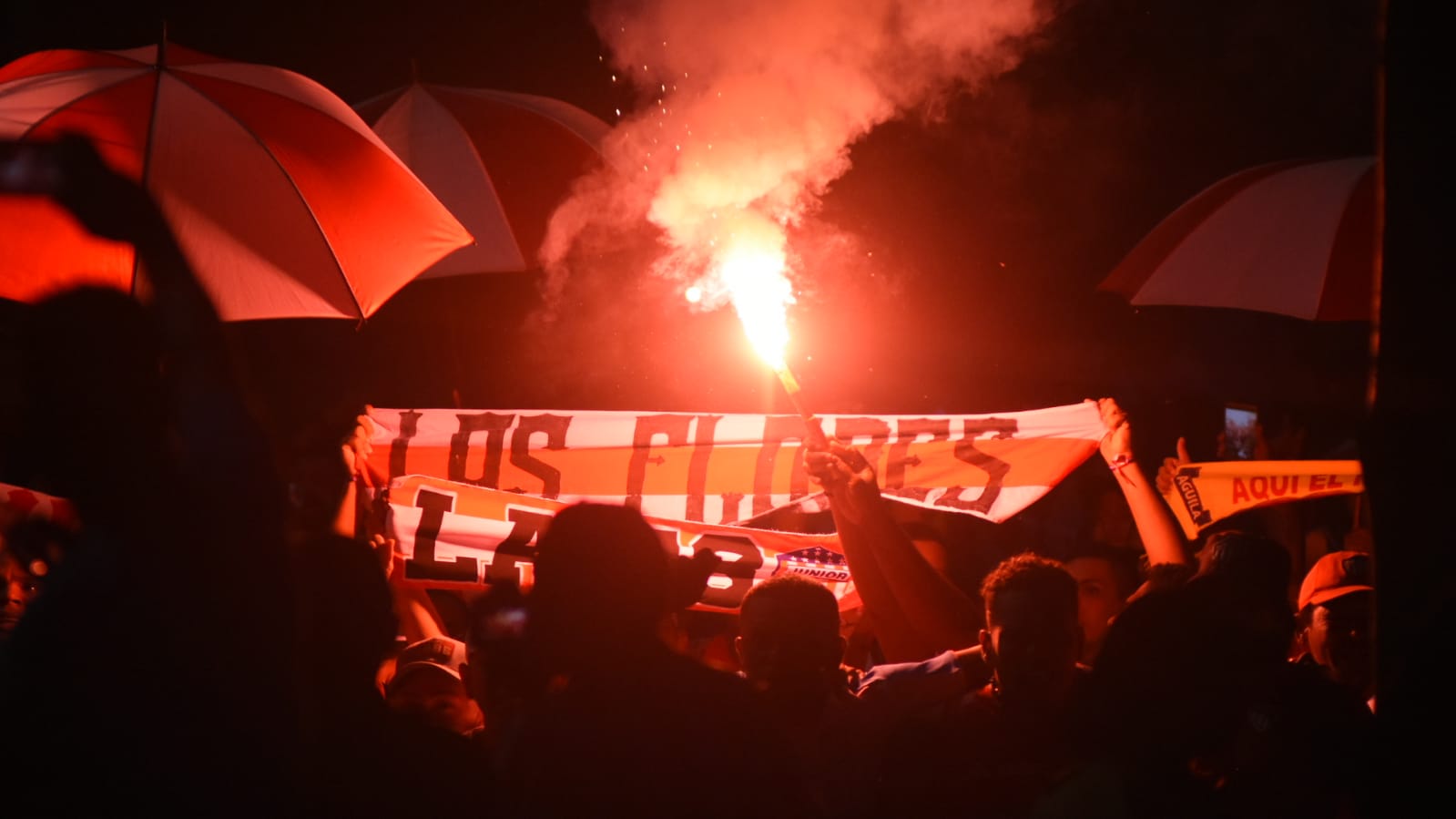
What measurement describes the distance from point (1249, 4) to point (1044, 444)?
373 centimetres

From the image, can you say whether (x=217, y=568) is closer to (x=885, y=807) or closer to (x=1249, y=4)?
(x=885, y=807)

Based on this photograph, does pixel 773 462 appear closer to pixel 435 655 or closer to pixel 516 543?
pixel 516 543

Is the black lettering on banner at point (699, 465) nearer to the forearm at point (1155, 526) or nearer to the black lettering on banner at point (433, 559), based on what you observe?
the black lettering on banner at point (433, 559)

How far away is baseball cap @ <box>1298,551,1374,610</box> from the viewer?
12.6 ft

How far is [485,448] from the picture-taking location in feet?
18.0

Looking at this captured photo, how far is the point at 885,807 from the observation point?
275cm

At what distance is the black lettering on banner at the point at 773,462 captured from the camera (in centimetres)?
536

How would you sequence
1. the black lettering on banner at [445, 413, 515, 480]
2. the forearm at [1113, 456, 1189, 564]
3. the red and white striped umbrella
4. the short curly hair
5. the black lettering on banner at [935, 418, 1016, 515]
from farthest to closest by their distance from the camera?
the black lettering on banner at [445, 413, 515, 480] < the black lettering on banner at [935, 418, 1016, 515] < the red and white striped umbrella < the forearm at [1113, 456, 1189, 564] < the short curly hair

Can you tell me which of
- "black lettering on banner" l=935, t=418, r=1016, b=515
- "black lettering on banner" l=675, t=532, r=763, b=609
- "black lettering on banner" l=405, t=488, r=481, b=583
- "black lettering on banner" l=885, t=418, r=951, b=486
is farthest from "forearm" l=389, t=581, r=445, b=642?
"black lettering on banner" l=935, t=418, r=1016, b=515

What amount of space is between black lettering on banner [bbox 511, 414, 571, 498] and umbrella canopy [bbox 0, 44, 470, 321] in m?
1.06

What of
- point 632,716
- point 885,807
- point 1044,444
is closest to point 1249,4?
point 1044,444

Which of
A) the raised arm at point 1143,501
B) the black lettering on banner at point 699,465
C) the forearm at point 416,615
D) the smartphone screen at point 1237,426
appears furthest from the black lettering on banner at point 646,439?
the smartphone screen at point 1237,426

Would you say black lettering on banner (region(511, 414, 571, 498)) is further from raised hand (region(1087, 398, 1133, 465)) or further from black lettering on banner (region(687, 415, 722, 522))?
raised hand (region(1087, 398, 1133, 465))

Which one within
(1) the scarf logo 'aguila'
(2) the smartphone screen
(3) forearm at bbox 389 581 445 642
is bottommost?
(3) forearm at bbox 389 581 445 642
